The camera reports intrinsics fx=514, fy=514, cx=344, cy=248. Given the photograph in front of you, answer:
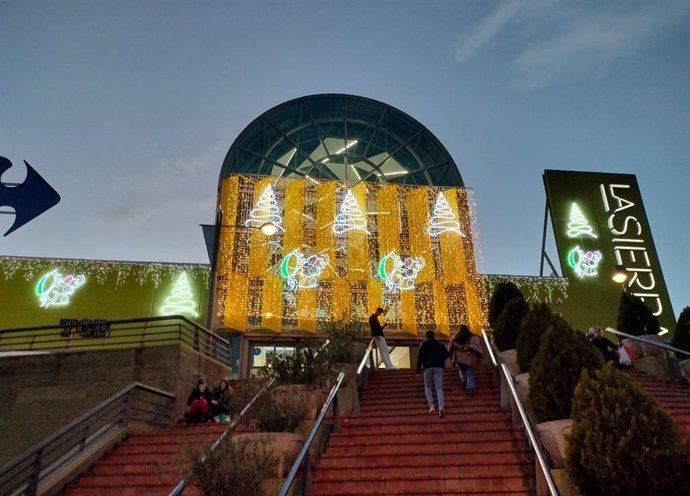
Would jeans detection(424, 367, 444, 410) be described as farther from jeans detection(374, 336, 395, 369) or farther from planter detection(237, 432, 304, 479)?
jeans detection(374, 336, 395, 369)

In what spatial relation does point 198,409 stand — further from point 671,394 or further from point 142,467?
point 671,394

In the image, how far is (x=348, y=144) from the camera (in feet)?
84.3

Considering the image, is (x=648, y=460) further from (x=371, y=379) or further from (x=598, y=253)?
(x=598, y=253)

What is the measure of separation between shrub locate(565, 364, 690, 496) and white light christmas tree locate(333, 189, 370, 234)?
55.0ft

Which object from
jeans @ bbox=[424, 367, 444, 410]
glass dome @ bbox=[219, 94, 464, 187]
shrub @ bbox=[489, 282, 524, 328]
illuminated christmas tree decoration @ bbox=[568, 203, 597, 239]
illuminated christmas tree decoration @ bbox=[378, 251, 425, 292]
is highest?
glass dome @ bbox=[219, 94, 464, 187]

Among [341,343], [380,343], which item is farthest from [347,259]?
[341,343]

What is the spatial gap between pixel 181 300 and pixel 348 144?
11.5m

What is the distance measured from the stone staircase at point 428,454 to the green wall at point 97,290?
1207 cm

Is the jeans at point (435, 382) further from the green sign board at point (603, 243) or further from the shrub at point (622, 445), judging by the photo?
the green sign board at point (603, 243)

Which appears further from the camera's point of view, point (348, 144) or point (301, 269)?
point (348, 144)

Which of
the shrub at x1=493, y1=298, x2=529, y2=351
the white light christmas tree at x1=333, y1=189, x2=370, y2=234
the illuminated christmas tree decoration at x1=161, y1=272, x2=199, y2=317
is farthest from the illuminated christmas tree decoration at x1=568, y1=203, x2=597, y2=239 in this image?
the illuminated christmas tree decoration at x1=161, y1=272, x2=199, y2=317

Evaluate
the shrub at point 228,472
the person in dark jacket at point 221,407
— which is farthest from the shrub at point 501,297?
the shrub at point 228,472

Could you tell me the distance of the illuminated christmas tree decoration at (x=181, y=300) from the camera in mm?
18828

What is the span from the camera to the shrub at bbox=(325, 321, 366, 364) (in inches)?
441
